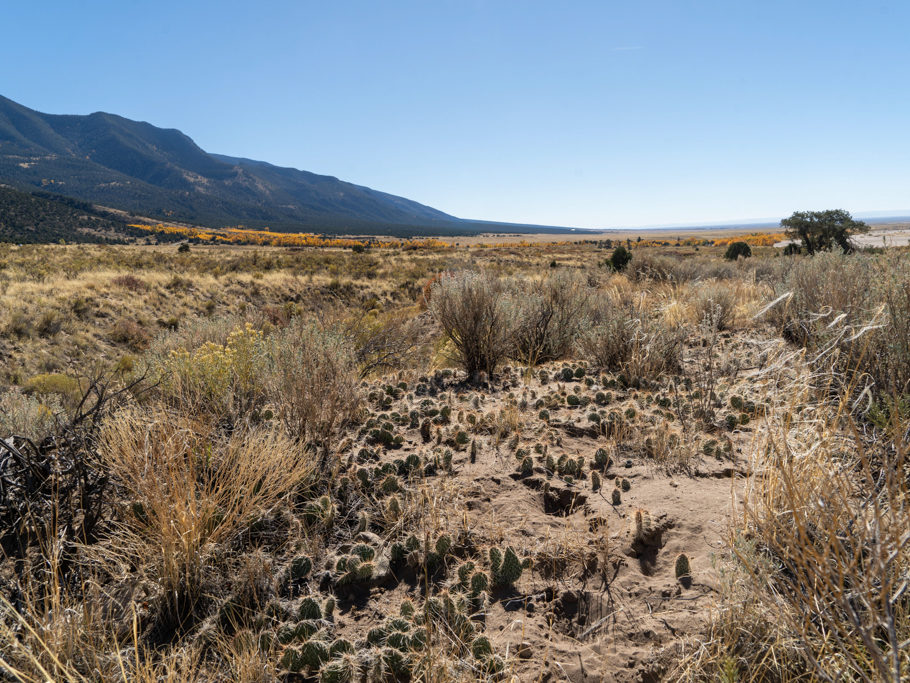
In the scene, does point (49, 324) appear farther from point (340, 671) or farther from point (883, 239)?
point (883, 239)

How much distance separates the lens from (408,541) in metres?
2.71

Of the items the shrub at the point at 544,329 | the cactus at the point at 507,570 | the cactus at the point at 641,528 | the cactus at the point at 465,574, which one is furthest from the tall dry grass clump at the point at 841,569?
the shrub at the point at 544,329

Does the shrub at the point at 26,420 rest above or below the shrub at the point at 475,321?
below

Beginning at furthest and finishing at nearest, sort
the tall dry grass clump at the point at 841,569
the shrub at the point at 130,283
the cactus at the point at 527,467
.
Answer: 1. the shrub at the point at 130,283
2. the cactus at the point at 527,467
3. the tall dry grass clump at the point at 841,569

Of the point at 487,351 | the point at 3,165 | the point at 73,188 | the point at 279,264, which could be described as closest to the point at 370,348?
the point at 487,351

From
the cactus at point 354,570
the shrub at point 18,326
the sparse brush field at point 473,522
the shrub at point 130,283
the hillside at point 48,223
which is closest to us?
the sparse brush field at point 473,522

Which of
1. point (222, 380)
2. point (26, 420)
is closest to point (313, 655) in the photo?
point (222, 380)

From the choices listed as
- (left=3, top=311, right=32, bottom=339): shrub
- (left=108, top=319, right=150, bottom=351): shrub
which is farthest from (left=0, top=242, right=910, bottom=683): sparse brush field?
(left=108, top=319, right=150, bottom=351): shrub

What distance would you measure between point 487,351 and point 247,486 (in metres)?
3.61

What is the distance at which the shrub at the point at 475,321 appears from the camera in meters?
6.04

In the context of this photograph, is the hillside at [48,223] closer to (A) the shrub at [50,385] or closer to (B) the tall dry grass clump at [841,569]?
(A) the shrub at [50,385]

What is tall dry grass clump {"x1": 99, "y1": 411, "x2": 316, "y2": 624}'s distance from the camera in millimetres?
2367

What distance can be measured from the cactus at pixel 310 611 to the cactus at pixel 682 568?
1.75 metres

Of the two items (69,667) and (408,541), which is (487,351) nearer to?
(408,541)
